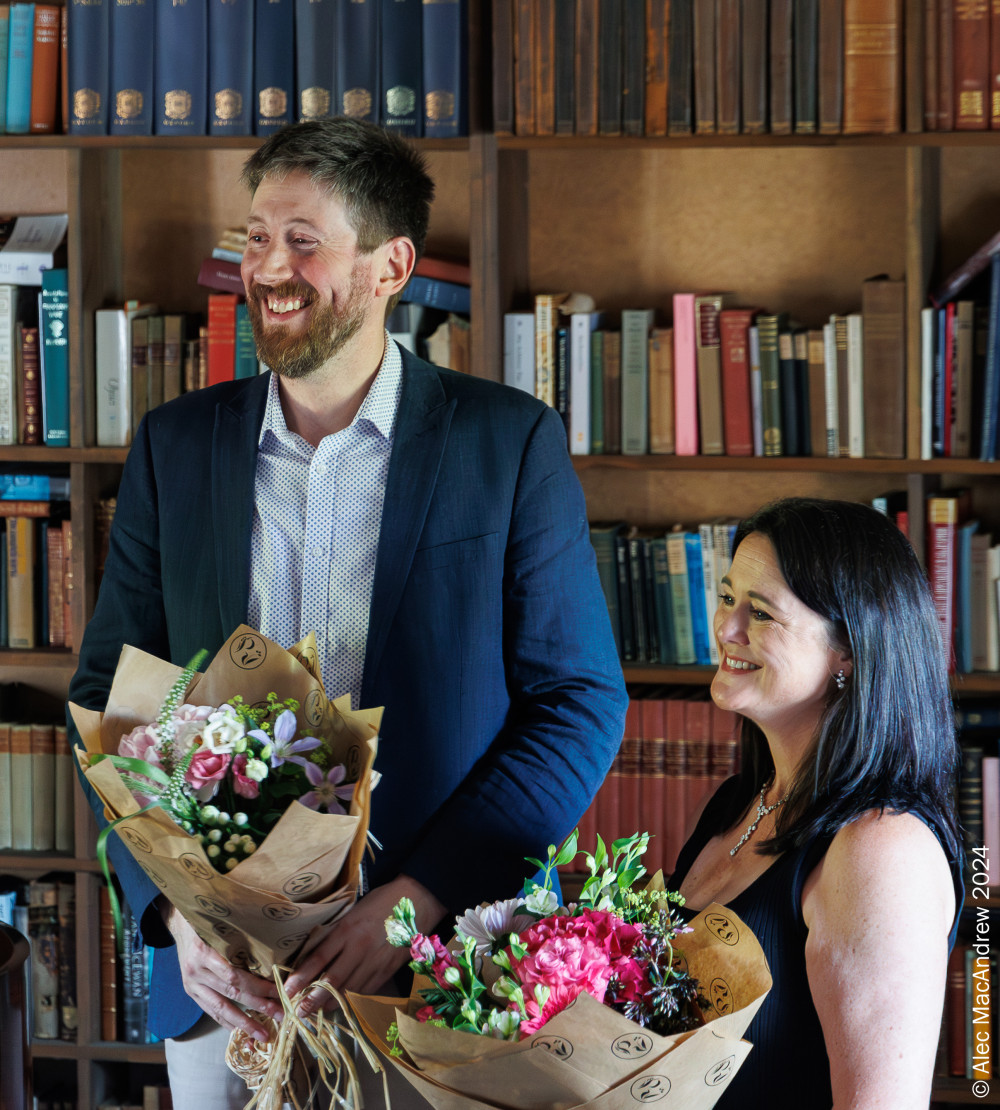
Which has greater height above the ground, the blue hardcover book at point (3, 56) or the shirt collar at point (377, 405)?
the blue hardcover book at point (3, 56)

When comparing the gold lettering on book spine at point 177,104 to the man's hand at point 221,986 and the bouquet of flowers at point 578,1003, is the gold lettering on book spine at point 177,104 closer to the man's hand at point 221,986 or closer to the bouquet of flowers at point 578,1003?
A: the man's hand at point 221,986

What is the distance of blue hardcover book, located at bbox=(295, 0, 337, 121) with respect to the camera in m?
2.36

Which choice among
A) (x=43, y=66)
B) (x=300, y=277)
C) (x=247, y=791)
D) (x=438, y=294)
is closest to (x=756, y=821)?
(x=247, y=791)

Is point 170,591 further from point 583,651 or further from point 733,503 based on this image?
point 733,503

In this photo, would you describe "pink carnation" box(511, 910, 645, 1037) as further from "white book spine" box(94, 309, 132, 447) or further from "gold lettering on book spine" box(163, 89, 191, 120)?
"gold lettering on book spine" box(163, 89, 191, 120)

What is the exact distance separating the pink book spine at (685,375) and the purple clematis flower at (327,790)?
1545 millimetres

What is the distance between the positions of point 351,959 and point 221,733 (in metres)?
0.32

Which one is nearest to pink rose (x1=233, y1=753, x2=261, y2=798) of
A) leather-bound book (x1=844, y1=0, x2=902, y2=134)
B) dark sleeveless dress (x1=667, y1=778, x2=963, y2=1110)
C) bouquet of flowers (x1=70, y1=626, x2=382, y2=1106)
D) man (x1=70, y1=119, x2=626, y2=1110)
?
bouquet of flowers (x1=70, y1=626, x2=382, y2=1106)

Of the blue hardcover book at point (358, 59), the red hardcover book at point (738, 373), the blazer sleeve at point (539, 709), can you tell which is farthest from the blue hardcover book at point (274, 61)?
the blazer sleeve at point (539, 709)

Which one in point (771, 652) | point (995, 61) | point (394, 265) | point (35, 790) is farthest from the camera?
point (35, 790)

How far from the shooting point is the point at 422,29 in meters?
2.36

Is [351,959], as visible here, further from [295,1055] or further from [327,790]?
[327,790]

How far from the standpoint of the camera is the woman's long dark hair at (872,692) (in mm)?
1249

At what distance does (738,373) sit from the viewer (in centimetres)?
Answer: 244
